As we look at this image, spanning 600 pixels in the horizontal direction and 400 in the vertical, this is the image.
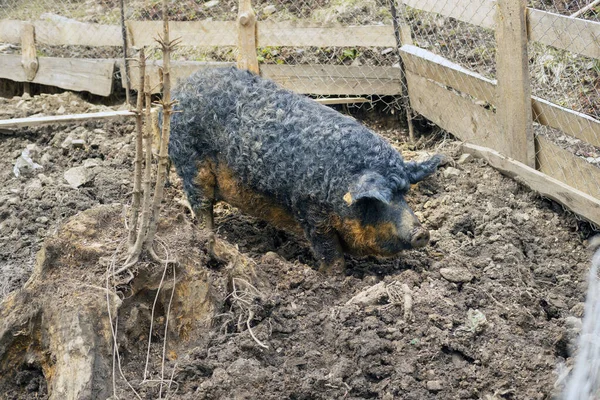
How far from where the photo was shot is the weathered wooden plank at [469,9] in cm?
628

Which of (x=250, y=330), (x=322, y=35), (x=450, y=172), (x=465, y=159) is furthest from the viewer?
(x=322, y=35)

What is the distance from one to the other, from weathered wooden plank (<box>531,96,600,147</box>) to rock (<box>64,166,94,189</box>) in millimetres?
3708

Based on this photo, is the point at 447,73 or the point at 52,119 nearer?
the point at 447,73

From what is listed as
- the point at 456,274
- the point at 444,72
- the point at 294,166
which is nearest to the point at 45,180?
the point at 294,166

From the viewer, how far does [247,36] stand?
25.6 ft

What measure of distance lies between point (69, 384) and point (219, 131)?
2.41 metres

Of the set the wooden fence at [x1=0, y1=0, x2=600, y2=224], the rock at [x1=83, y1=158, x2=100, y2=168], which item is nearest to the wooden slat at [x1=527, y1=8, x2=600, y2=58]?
the wooden fence at [x1=0, y1=0, x2=600, y2=224]

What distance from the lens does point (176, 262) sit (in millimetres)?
4254

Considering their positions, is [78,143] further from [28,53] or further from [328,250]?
[328,250]

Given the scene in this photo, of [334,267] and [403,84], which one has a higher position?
[403,84]

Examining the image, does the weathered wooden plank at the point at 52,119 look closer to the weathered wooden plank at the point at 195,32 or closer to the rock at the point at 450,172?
the weathered wooden plank at the point at 195,32

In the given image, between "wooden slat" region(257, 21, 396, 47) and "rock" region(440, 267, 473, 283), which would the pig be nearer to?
"rock" region(440, 267, 473, 283)

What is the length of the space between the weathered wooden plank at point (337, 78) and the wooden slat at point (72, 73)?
1.97 metres

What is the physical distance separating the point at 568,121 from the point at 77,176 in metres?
4.01
